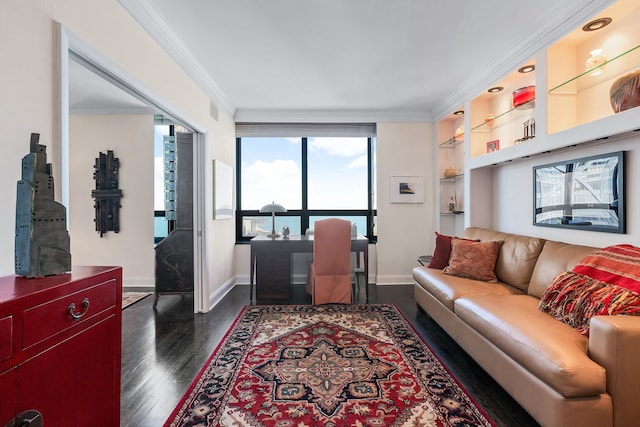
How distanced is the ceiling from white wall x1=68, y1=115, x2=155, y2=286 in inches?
24.1

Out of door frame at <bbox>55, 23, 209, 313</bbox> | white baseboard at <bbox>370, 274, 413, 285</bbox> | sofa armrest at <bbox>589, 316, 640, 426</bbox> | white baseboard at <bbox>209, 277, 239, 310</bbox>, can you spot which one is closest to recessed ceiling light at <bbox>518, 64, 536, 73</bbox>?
sofa armrest at <bbox>589, 316, 640, 426</bbox>

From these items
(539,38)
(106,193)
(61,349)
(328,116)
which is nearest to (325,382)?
(61,349)

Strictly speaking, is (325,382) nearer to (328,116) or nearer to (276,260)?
(276,260)

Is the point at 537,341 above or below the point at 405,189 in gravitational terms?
below

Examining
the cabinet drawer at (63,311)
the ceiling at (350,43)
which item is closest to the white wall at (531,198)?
the ceiling at (350,43)

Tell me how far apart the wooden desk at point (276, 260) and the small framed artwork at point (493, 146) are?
5.84 ft

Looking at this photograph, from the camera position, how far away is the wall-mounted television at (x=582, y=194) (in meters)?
2.11

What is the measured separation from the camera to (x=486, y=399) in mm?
1866

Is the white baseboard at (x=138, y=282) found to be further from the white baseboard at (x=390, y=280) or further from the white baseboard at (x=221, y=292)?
the white baseboard at (x=390, y=280)

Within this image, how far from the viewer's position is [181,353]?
2469 mm

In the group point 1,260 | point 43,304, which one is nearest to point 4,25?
point 1,260

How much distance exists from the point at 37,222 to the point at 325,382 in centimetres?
181

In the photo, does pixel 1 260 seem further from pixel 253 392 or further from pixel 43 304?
pixel 253 392

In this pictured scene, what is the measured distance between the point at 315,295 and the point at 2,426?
301 centimetres
